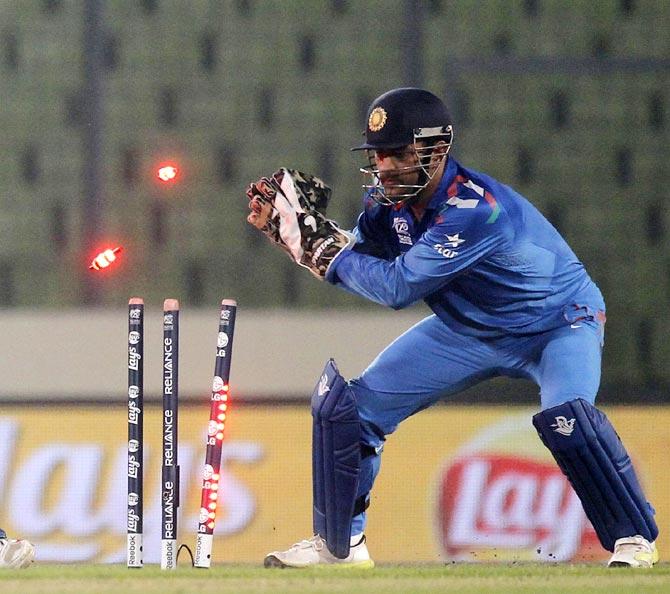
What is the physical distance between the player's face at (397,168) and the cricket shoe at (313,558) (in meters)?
0.92

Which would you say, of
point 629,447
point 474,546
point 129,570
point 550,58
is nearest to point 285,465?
point 474,546

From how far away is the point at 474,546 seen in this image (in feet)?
18.7

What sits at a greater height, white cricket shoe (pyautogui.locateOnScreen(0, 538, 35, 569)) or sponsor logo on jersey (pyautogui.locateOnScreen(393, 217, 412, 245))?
sponsor logo on jersey (pyautogui.locateOnScreen(393, 217, 412, 245))

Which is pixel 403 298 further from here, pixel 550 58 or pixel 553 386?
pixel 550 58

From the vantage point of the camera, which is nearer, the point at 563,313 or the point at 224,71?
the point at 563,313

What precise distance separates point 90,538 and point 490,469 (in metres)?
1.38

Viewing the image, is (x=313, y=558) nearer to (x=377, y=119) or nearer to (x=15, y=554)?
(x=15, y=554)

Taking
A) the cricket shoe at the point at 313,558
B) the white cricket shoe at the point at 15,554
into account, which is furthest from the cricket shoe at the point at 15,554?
the cricket shoe at the point at 313,558

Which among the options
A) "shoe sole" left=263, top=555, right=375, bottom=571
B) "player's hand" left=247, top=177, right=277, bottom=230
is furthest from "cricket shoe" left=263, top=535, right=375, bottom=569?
"player's hand" left=247, top=177, right=277, bottom=230

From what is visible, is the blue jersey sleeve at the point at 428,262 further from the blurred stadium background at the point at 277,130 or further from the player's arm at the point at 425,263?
the blurred stadium background at the point at 277,130

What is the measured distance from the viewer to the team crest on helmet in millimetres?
4168

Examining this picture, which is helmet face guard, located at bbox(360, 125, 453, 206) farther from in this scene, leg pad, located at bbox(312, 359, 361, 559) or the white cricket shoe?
the white cricket shoe

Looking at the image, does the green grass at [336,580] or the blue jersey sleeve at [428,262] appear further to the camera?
the blue jersey sleeve at [428,262]

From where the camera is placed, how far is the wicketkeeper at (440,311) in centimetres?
411
